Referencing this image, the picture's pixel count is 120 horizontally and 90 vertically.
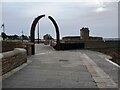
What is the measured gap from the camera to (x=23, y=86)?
8102 mm

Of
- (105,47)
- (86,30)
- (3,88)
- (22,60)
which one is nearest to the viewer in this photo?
(3,88)

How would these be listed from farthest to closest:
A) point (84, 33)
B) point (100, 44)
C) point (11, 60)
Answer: point (84, 33) → point (100, 44) → point (11, 60)

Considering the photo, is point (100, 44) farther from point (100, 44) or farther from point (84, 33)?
point (84, 33)

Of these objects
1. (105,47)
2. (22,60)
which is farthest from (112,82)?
(105,47)

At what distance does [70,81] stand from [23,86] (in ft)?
5.72

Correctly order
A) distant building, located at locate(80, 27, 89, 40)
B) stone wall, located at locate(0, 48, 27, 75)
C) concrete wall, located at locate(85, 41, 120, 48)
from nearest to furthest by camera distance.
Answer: stone wall, located at locate(0, 48, 27, 75) → concrete wall, located at locate(85, 41, 120, 48) → distant building, located at locate(80, 27, 89, 40)

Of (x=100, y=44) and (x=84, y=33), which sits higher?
(x=84, y=33)

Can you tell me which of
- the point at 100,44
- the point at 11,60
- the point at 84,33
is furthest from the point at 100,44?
the point at 11,60

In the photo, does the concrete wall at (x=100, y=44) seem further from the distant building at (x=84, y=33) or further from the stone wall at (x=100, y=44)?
the distant building at (x=84, y=33)

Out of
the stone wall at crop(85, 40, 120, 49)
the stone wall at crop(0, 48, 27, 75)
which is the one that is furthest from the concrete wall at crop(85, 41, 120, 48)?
the stone wall at crop(0, 48, 27, 75)

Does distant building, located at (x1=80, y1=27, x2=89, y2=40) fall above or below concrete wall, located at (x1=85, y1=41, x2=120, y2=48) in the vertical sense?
above

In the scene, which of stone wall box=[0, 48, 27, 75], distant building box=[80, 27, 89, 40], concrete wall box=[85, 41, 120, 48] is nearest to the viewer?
stone wall box=[0, 48, 27, 75]

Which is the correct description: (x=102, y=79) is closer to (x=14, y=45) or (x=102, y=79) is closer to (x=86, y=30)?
(x=14, y=45)

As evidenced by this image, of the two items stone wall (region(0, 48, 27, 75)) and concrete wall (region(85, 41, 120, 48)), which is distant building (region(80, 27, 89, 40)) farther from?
stone wall (region(0, 48, 27, 75))
